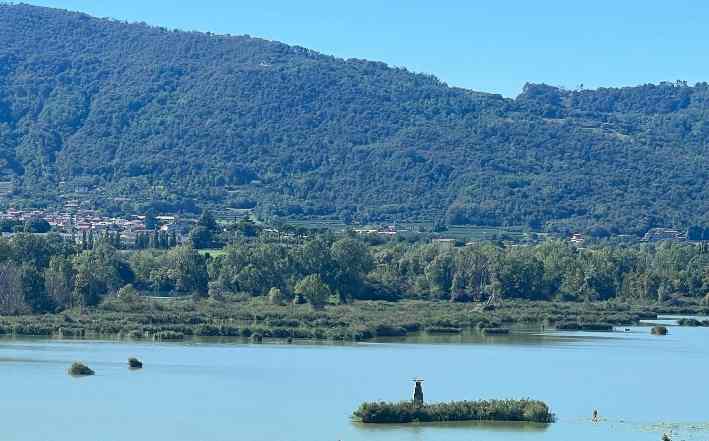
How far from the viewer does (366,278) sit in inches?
4067

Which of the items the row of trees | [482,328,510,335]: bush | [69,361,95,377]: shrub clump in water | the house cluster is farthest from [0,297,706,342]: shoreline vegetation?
the house cluster

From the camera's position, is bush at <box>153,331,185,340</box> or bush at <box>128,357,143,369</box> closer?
bush at <box>128,357,143,369</box>

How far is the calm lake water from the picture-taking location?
132ft

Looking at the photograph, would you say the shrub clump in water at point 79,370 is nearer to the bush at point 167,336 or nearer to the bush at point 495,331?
the bush at point 167,336

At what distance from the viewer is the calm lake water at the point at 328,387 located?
4012 centimetres

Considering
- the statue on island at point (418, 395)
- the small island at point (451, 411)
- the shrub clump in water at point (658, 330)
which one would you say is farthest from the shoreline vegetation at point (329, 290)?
the small island at point (451, 411)

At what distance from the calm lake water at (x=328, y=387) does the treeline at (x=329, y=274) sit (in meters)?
18.5

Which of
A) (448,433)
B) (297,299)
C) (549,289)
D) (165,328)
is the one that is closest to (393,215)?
(549,289)

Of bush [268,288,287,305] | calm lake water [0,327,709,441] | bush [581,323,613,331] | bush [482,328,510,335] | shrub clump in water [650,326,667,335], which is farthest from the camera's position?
bush [268,288,287,305]

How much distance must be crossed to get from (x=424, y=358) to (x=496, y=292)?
4101 cm

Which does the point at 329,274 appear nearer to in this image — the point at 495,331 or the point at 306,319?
the point at 306,319

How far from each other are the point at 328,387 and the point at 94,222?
12020cm

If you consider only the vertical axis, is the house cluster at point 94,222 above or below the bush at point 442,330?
below

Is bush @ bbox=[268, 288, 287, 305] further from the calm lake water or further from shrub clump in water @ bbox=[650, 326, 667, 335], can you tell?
shrub clump in water @ bbox=[650, 326, 667, 335]
